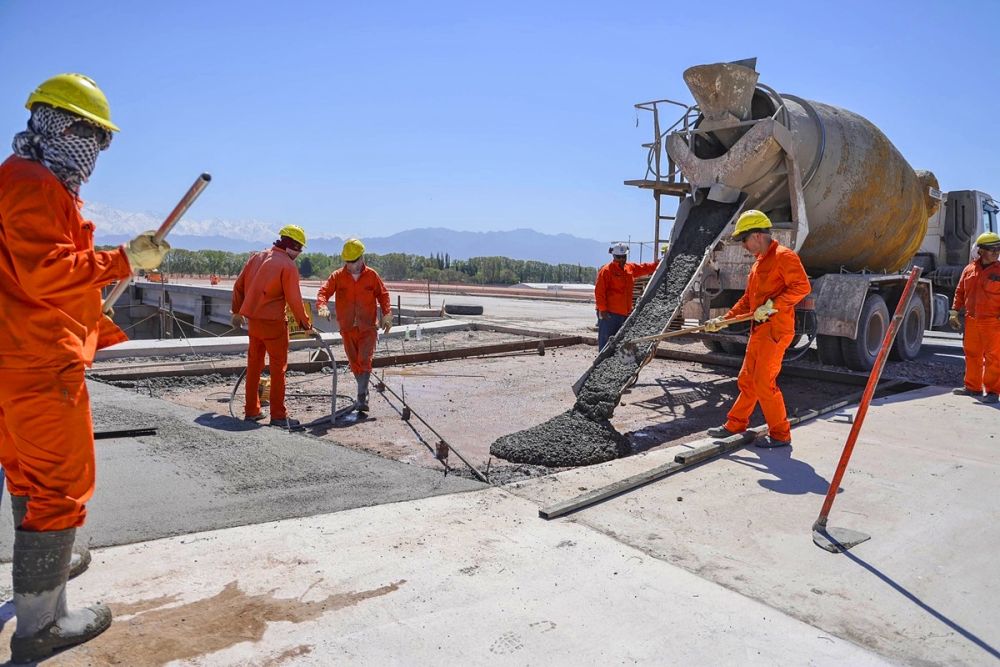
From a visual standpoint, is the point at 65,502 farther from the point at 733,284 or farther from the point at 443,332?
the point at 443,332

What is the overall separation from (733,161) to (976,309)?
309 cm

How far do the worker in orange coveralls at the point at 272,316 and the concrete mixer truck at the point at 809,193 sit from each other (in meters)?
3.89

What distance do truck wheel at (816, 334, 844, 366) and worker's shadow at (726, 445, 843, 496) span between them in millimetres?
4113

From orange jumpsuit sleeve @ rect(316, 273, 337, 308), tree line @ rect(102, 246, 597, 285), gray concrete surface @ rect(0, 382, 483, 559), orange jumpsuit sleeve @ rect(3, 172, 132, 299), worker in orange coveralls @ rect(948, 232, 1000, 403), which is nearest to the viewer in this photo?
orange jumpsuit sleeve @ rect(3, 172, 132, 299)

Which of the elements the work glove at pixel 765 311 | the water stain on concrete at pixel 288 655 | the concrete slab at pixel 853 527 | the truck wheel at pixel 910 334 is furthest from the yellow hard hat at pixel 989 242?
the water stain on concrete at pixel 288 655

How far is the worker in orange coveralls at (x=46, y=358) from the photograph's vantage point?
2.33 metres

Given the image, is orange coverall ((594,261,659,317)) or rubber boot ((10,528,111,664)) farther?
orange coverall ((594,261,659,317))

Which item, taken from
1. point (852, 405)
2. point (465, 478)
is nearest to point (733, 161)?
point (852, 405)

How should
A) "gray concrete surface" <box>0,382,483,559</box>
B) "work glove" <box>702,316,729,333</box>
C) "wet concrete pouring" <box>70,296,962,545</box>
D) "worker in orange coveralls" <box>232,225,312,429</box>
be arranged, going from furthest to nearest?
1. "worker in orange coveralls" <box>232,225,312,429</box>
2. "work glove" <box>702,316,729,333</box>
3. "wet concrete pouring" <box>70,296,962,545</box>
4. "gray concrete surface" <box>0,382,483,559</box>

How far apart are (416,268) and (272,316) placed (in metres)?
43.2

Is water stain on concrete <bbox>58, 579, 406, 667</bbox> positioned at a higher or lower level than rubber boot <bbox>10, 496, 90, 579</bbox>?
lower

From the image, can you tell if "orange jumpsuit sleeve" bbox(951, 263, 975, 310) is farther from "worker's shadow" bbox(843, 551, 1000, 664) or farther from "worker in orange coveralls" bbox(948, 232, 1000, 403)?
"worker's shadow" bbox(843, 551, 1000, 664)

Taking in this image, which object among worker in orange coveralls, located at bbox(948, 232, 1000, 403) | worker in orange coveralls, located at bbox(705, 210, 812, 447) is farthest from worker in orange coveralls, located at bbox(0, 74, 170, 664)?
worker in orange coveralls, located at bbox(948, 232, 1000, 403)

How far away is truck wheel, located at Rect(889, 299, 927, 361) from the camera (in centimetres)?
1004
